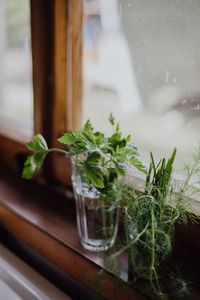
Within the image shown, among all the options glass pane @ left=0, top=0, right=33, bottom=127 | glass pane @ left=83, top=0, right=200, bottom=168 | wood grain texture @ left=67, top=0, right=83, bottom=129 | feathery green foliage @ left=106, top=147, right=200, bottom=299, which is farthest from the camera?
glass pane @ left=0, top=0, right=33, bottom=127

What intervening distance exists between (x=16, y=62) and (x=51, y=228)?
2.44 feet

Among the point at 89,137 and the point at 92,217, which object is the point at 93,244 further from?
the point at 89,137

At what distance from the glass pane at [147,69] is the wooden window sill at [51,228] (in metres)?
0.30

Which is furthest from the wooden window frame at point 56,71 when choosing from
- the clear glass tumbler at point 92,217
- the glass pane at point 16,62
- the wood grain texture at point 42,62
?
the clear glass tumbler at point 92,217

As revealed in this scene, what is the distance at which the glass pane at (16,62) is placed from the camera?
132cm

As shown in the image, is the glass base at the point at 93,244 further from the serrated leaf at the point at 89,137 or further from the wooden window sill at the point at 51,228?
the serrated leaf at the point at 89,137

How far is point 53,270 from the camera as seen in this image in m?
1.01

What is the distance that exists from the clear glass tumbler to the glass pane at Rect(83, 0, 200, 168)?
0.19 m

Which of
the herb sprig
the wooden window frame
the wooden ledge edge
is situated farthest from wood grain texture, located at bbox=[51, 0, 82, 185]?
the herb sprig

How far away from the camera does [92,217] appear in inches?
34.1

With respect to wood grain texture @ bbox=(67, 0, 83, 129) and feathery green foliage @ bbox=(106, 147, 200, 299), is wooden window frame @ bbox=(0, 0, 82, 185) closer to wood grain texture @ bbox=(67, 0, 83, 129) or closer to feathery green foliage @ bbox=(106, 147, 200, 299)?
wood grain texture @ bbox=(67, 0, 83, 129)

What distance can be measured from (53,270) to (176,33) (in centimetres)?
73

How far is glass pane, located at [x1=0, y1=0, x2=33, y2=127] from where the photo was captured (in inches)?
52.0

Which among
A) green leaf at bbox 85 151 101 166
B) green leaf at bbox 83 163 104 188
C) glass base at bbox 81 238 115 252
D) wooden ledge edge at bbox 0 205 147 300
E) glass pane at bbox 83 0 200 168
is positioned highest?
glass pane at bbox 83 0 200 168
